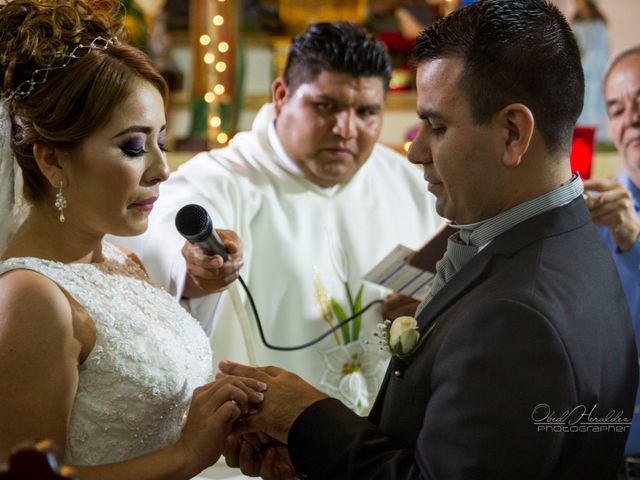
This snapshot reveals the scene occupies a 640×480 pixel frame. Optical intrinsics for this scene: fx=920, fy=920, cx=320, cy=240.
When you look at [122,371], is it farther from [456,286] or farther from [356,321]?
[356,321]

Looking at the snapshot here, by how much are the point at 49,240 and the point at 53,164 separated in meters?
0.21

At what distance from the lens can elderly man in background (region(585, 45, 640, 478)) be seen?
3.43 m

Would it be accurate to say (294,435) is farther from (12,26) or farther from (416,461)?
(12,26)

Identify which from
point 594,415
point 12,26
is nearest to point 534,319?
point 594,415

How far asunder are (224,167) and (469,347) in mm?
2516

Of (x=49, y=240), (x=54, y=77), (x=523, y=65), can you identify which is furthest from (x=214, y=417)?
(x=523, y=65)

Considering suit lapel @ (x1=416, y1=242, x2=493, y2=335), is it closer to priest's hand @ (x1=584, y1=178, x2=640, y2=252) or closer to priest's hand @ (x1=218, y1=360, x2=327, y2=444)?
priest's hand @ (x1=218, y1=360, x2=327, y2=444)

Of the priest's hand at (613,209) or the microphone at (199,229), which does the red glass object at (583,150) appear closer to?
the priest's hand at (613,209)

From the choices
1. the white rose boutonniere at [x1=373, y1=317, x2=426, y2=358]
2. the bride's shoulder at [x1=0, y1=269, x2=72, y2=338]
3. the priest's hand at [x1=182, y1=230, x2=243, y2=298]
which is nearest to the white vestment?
the priest's hand at [x1=182, y1=230, x2=243, y2=298]

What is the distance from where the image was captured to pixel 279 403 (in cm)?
230

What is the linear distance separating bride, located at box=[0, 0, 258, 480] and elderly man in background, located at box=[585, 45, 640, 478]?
66.8 inches

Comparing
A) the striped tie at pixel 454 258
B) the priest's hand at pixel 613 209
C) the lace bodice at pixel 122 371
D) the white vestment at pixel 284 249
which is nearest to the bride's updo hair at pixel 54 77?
the lace bodice at pixel 122 371

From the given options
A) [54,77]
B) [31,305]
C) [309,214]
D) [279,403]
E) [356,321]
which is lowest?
[356,321]

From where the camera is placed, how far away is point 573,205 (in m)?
2.11
